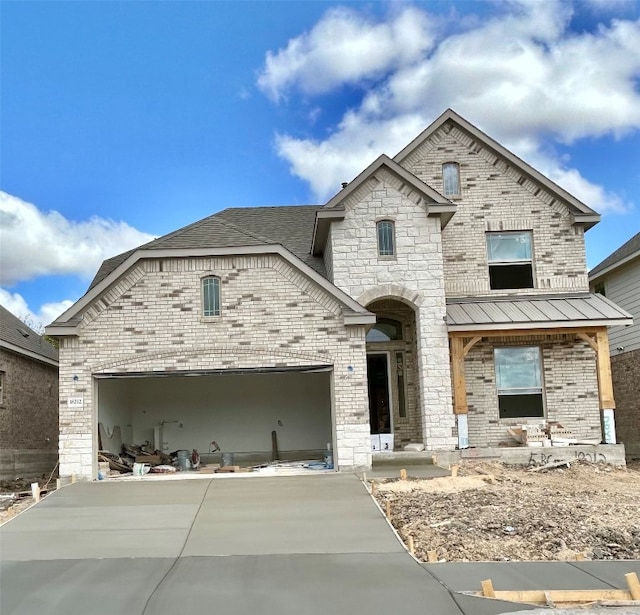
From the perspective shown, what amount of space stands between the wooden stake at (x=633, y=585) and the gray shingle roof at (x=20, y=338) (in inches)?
653

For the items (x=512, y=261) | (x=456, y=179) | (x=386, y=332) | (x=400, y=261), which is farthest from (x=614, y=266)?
(x=400, y=261)

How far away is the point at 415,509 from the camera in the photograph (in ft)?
39.6

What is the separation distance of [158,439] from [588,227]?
13.2 meters

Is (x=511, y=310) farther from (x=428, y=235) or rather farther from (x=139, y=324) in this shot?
(x=139, y=324)

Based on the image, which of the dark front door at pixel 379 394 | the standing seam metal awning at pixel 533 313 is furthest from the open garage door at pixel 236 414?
the standing seam metal awning at pixel 533 313

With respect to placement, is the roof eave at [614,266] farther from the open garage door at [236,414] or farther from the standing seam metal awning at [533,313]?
the open garage door at [236,414]

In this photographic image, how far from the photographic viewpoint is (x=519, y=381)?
64.3 ft

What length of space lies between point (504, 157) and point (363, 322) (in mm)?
7278

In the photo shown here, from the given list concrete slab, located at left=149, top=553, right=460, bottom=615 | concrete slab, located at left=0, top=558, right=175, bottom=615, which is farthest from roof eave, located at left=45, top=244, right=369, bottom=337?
concrete slab, located at left=149, top=553, right=460, bottom=615

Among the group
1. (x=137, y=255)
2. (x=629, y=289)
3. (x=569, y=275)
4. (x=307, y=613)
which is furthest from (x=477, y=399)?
(x=307, y=613)

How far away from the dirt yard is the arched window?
475 cm

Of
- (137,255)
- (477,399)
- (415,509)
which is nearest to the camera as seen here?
(415,509)

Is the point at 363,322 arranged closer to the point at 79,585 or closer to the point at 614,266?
the point at 79,585

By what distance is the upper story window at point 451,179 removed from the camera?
20.5m
